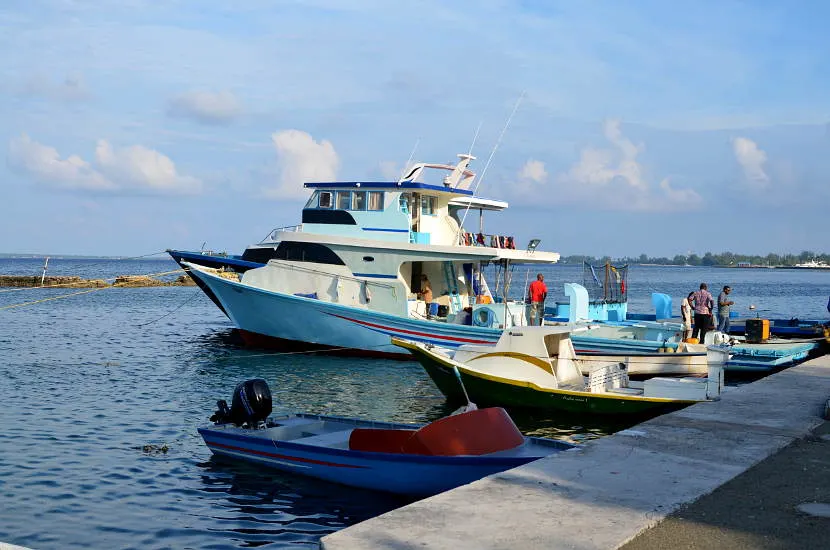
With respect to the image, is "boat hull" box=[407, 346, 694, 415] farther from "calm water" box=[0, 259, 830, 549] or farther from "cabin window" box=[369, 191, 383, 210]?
→ "cabin window" box=[369, 191, 383, 210]

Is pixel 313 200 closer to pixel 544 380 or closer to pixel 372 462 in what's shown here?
pixel 544 380

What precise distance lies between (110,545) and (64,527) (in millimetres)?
947

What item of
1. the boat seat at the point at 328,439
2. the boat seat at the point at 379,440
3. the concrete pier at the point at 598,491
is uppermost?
the concrete pier at the point at 598,491

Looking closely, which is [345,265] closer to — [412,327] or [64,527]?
[412,327]

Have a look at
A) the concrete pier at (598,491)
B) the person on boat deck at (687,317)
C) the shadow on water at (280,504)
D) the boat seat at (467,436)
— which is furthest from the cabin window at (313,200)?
the concrete pier at (598,491)

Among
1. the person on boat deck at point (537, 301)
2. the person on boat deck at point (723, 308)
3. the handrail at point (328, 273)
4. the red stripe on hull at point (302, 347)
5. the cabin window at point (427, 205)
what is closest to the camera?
the person on boat deck at point (537, 301)

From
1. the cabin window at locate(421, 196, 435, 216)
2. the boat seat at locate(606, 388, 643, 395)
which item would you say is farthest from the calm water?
the cabin window at locate(421, 196, 435, 216)

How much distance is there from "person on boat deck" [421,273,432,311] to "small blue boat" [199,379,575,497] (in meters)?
11.7

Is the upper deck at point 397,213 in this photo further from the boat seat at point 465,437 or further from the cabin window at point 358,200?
the boat seat at point 465,437

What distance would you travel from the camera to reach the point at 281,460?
39.5 ft

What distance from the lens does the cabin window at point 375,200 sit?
2462 cm

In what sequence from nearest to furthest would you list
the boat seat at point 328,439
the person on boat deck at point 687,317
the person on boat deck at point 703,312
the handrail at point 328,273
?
the boat seat at point 328,439 → the person on boat deck at point 687,317 → the person on boat deck at point 703,312 → the handrail at point 328,273

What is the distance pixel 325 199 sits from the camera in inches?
1000

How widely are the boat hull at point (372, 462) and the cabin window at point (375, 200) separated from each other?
41.0 ft
